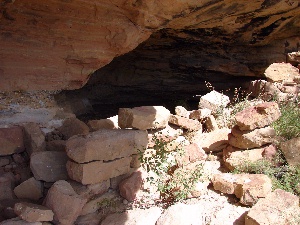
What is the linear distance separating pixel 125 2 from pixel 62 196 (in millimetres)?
2376

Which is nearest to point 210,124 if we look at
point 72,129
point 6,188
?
point 72,129

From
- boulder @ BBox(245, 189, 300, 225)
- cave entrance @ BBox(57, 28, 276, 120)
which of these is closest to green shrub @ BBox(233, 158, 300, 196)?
boulder @ BBox(245, 189, 300, 225)

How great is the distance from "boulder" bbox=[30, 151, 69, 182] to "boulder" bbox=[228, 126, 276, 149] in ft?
6.48

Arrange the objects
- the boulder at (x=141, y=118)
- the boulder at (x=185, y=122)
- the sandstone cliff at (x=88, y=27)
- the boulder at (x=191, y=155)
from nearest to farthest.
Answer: the boulder at (x=141, y=118), the boulder at (x=191, y=155), the sandstone cliff at (x=88, y=27), the boulder at (x=185, y=122)

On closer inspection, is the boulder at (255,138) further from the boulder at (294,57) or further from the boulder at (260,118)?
the boulder at (294,57)

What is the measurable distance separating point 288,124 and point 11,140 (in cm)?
312

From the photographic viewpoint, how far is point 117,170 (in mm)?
3531

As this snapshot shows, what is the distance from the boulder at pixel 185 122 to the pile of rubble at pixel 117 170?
326mm

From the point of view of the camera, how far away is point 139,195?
3.62 meters

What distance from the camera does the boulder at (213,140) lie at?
14.3 feet

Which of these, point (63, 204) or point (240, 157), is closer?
point (63, 204)

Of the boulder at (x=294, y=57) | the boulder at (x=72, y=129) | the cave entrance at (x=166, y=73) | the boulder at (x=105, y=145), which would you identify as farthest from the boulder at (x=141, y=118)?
the boulder at (x=294, y=57)

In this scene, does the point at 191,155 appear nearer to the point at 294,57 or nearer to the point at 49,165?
the point at 49,165

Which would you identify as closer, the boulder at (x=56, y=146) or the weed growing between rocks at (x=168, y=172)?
the weed growing between rocks at (x=168, y=172)
